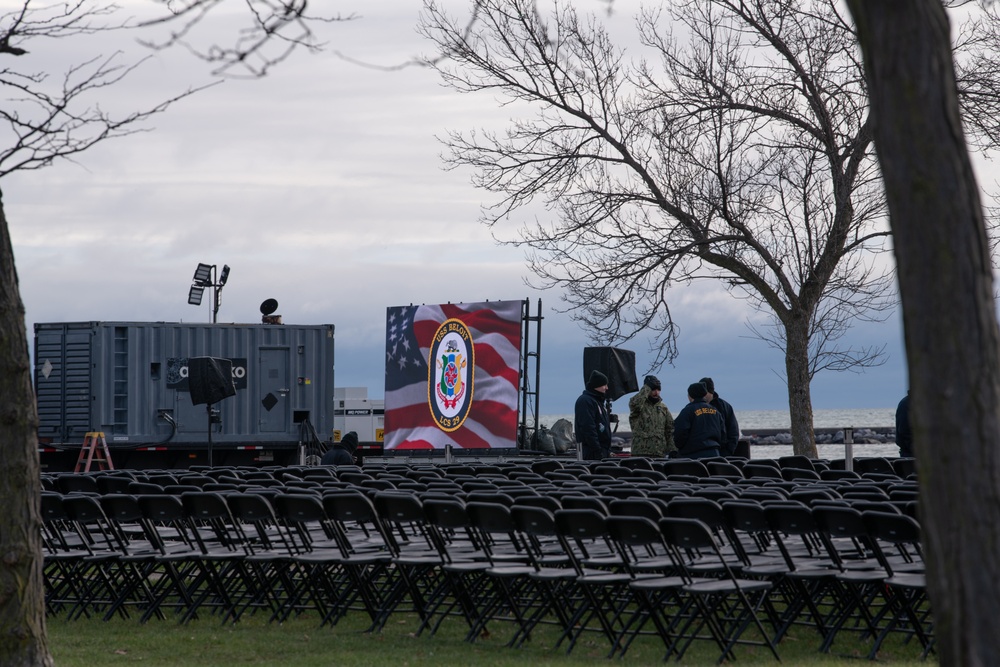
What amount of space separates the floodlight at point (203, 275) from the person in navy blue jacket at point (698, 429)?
10636mm

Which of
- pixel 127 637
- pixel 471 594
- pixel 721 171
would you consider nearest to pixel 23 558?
pixel 127 637

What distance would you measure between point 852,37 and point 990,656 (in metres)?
14.7

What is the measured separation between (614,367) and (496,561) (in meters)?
8.92

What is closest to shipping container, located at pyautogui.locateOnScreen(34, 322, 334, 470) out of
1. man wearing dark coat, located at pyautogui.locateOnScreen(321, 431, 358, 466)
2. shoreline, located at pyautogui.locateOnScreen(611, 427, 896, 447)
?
man wearing dark coat, located at pyautogui.locateOnScreen(321, 431, 358, 466)

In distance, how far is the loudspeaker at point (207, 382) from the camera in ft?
52.6

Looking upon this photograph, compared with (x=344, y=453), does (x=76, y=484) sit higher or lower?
higher

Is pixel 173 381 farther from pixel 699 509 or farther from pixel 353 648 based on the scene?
pixel 699 509

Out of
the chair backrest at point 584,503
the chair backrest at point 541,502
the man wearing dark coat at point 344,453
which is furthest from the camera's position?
the man wearing dark coat at point 344,453

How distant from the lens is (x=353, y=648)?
7.44 metres

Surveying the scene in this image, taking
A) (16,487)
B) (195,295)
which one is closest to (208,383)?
(195,295)

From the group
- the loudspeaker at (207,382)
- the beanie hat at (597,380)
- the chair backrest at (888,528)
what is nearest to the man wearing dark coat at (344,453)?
the loudspeaker at (207,382)

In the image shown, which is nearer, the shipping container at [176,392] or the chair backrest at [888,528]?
the chair backrest at [888,528]

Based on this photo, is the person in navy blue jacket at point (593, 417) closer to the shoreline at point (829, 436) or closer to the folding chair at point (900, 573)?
the folding chair at point (900, 573)

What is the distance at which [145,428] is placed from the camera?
20.4 metres
